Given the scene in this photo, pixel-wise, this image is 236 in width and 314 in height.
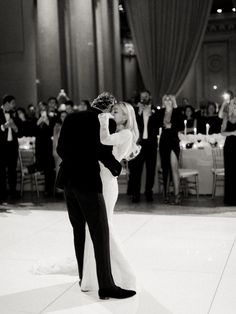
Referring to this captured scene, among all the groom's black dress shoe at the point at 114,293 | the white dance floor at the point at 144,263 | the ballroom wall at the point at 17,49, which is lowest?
the white dance floor at the point at 144,263

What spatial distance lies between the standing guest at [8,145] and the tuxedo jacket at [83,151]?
533 cm

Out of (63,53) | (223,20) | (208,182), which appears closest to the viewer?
(208,182)

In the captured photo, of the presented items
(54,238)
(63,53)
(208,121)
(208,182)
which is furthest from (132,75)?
(54,238)

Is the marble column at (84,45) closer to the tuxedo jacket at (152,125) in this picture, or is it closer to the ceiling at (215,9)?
the tuxedo jacket at (152,125)

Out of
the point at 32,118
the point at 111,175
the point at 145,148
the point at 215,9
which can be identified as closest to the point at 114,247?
the point at 111,175

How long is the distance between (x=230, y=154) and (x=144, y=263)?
11.9ft

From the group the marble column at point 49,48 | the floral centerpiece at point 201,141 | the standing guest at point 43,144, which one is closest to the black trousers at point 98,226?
the floral centerpiece at point 201,141

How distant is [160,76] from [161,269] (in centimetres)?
912

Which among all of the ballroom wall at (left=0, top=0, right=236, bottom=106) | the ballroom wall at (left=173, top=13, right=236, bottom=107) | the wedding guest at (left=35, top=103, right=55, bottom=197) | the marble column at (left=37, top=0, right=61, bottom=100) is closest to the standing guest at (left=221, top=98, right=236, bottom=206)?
the wedding guest at (left=35, top=103, right=55, bottom=197)

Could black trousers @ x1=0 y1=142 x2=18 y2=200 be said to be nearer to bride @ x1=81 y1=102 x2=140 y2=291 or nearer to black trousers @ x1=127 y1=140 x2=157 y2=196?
black trousers @ x1=127 y1=140 x2=157 y2=196

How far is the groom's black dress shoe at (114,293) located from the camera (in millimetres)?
4168

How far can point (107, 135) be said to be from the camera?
4109 millimetres

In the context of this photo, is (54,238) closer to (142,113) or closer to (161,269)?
(161,269)

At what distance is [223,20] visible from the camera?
985 inches
